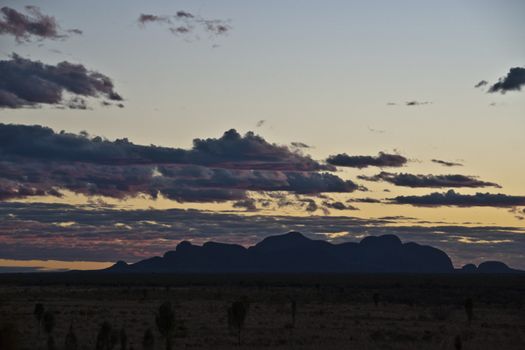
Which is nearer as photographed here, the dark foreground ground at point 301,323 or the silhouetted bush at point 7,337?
the silhouetted bush at point 7,337

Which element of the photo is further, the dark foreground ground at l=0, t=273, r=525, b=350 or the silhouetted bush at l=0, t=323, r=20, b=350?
the dark foreground ground at l=0, t=273, r=525, b=350

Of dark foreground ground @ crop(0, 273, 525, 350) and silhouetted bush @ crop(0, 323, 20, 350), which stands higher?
silhouetted bush @ crop(0, 323, 20, 350)

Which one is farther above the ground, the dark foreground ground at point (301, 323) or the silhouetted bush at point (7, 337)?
the silhouetted bush at point (7, 337)

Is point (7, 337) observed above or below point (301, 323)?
above

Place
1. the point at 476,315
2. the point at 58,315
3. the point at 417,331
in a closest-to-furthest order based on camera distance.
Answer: the point at 417,331, the point at 58,315, the point at 476,315

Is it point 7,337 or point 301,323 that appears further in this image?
point 301,323

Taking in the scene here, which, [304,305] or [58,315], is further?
[304,305]

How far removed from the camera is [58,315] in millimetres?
56938

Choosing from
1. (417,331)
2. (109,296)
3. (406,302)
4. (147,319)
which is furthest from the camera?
(109,296)

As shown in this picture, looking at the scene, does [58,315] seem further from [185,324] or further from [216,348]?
[216,348]

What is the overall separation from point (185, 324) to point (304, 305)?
75.2 ft

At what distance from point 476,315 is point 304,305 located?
1576 centimetres

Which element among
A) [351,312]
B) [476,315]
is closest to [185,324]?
[351,312]

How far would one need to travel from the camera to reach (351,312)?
6278 centimetres
